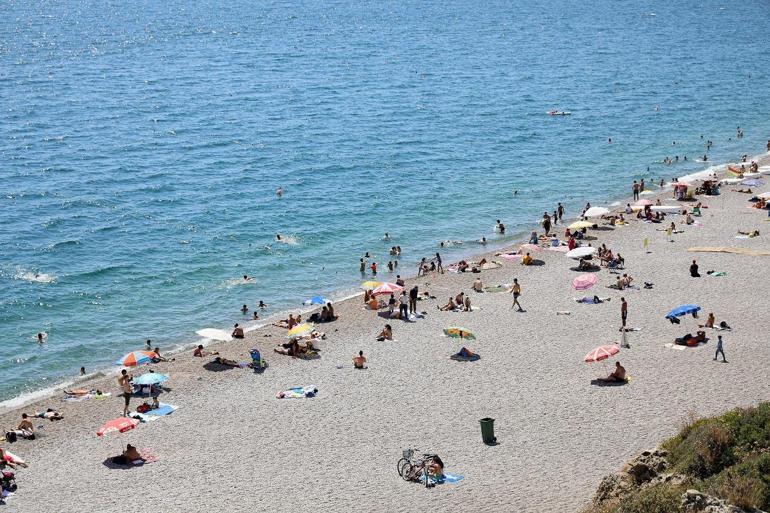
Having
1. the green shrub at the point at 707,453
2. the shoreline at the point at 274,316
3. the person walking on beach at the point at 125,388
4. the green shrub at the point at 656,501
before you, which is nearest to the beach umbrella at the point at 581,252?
the shoreline at the point at 274,316

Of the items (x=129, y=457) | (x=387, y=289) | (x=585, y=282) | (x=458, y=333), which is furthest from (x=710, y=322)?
(x=129, y=457)

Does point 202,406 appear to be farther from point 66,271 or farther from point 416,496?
point 66,271

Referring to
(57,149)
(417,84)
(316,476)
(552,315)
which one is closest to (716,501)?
(316,476)

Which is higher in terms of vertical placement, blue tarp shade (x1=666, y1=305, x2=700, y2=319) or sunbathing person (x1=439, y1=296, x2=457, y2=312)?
blue tarp shade (x1=666, y1=305, x2=700, y2=319)

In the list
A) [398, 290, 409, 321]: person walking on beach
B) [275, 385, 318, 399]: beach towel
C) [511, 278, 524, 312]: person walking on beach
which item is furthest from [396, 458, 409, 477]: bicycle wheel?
[511, 278, 524, 312]: person walking on beach

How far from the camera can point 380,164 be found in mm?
71938

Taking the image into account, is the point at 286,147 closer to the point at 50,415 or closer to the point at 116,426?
the point at 50,415

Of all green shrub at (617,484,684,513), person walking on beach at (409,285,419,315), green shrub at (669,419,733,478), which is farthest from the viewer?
person walking on beach at (409,285,419,315)

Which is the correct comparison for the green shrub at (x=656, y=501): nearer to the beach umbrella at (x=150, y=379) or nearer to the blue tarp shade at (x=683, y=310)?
the blue tarp shade at (x=683, y=310)

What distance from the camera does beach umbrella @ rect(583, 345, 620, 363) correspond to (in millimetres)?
33312

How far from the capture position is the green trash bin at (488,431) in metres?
27.6

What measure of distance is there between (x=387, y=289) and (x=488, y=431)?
1586 centimetres

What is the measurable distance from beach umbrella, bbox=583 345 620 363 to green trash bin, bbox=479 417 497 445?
6921 millimetres

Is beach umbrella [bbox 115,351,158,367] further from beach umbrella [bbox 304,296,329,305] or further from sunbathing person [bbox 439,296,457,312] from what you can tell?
sunbathing person [bbox 439,296,457,312]
